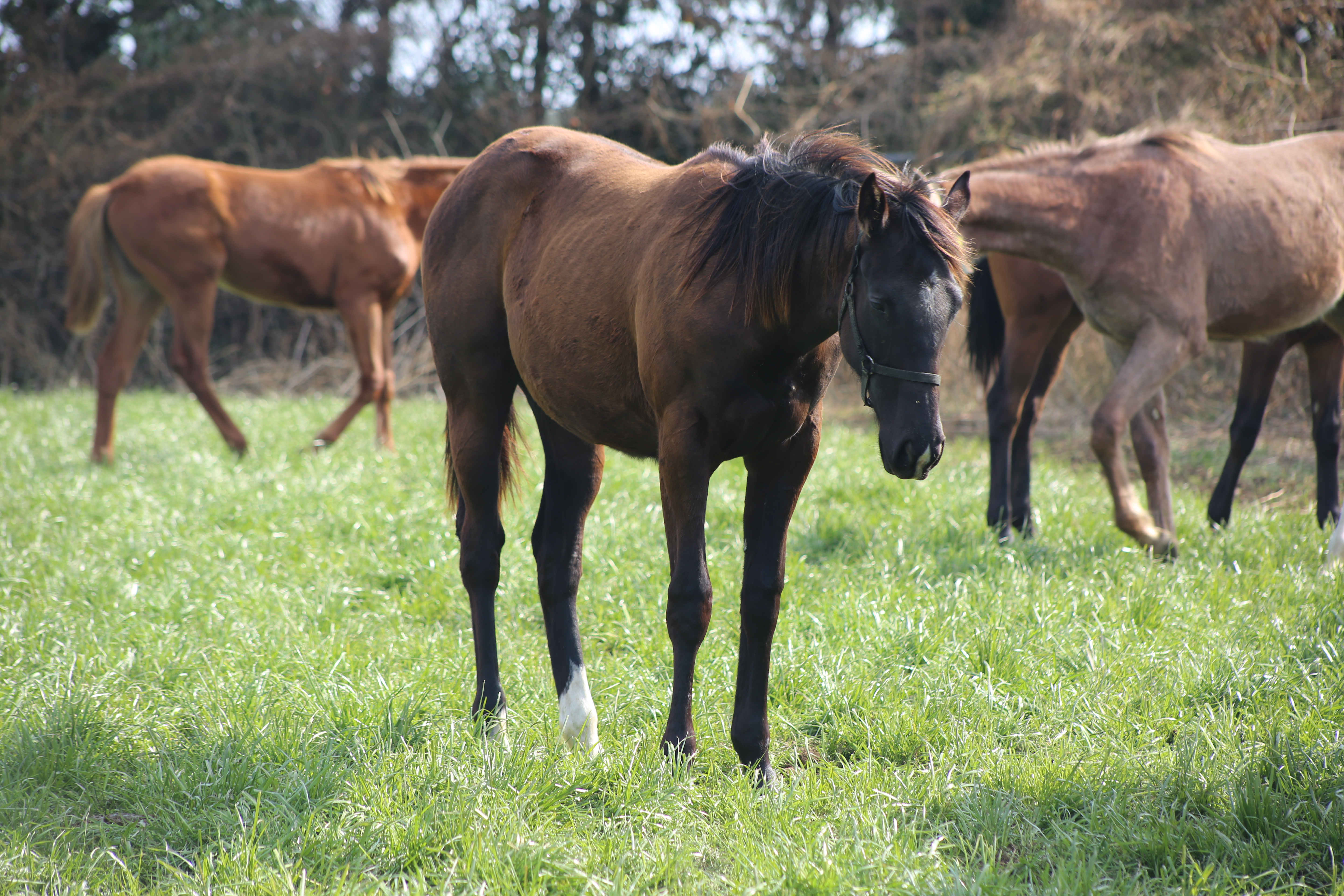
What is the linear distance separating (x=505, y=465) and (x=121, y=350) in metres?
5.71

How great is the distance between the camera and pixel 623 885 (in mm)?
1957

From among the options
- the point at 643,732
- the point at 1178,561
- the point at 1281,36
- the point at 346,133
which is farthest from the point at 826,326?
the point at 346,133

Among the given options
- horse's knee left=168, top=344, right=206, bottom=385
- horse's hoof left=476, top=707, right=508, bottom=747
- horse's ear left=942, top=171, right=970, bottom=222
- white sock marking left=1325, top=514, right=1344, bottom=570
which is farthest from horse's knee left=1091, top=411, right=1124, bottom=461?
horse's knee left=168, top=344, right=206, bottom=385

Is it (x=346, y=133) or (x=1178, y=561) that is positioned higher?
(x=346, y=133)

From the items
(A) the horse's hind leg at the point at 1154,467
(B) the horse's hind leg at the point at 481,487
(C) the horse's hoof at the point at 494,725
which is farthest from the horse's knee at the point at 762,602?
(A) the horse's hind leg at the point at 1154,467

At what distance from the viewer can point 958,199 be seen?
2.36 meters

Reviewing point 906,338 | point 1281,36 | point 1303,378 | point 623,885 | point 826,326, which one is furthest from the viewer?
point 1281,36

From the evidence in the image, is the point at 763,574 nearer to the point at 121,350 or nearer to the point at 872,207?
the point at 872,207

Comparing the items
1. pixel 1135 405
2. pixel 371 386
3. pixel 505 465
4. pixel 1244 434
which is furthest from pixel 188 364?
pixel 1244 434

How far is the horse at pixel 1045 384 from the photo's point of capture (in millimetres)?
4961

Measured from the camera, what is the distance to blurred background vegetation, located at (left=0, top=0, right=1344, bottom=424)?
32.6ft

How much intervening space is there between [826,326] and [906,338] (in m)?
Answer: 0.25

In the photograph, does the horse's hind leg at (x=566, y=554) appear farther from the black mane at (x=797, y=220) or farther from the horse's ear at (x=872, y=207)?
the horse's ear at (x=872, y=207)

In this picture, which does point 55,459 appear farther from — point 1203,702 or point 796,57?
point 796,57
